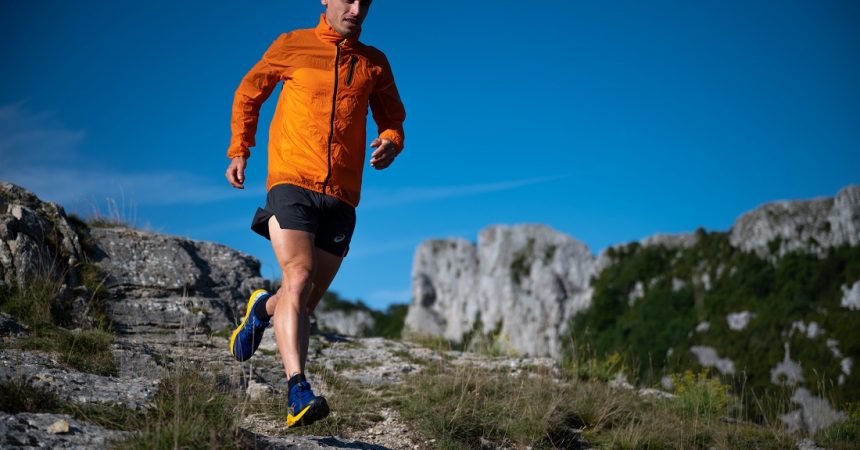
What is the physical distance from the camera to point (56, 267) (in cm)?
720

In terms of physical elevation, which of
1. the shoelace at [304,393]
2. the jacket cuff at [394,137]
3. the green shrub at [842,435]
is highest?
the jacket cuff at [394,137]

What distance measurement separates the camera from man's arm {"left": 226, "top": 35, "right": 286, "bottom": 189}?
14.4ft

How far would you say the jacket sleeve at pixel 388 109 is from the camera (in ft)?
15.2

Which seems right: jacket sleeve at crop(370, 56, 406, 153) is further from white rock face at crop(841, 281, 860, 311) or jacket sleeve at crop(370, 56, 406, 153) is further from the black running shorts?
white rock face at crop(841, 281, 860, 311)

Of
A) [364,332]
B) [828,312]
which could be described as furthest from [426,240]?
[364,332]

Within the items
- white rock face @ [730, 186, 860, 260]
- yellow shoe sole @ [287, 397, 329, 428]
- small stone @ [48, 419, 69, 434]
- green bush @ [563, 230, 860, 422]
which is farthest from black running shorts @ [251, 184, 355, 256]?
white rock face @ [730, 186, 860, 260]

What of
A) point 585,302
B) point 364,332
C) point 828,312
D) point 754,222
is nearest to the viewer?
point 364,332

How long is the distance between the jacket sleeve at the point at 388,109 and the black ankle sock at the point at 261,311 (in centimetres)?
132

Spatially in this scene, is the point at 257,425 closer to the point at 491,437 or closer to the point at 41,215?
the point at 491,437

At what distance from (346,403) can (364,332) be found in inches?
242

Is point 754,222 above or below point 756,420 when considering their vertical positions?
above

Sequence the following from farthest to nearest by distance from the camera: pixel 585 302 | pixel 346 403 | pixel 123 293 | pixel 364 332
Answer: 1. pixel 585 302
2. pixel 364 332
3. pixel 123 293
4. pixel 346 403

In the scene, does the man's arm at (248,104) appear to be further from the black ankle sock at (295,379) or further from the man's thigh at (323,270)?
the black ankle sock at (295,379)

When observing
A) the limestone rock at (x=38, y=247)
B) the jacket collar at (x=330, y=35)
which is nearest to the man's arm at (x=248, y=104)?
the jacket collar at (x=330, y=35)
